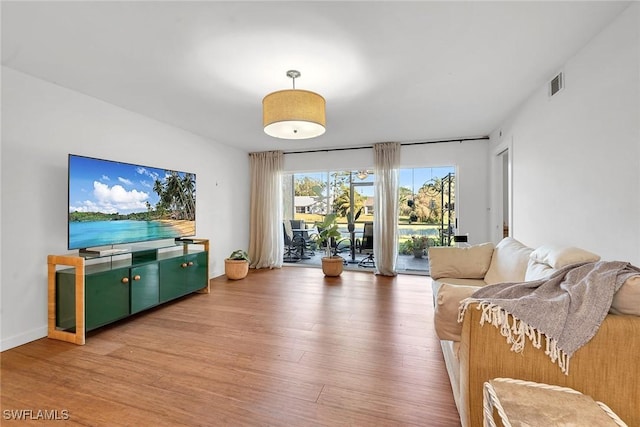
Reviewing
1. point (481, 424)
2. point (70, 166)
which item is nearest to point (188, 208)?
point (70, 166)

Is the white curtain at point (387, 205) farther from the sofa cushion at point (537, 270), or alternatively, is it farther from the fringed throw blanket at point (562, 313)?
the fringed throw blanket at point (562, 313)

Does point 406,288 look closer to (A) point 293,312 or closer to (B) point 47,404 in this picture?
(A) point 293,312

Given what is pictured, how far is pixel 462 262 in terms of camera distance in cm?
290

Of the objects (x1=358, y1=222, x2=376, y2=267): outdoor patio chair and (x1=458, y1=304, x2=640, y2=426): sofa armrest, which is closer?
(x1=458, y1=304, x2=640, y2=426): sofa armrest

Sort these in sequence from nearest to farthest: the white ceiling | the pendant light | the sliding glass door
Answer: the white ceiling < the pendant light < the sliding glass door

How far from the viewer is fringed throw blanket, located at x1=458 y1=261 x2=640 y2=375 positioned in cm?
108

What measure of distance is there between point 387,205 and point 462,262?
215 centimetres

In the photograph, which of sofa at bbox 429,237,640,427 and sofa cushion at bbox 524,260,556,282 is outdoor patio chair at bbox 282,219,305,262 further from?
sofa at bbox 429,237,640,427

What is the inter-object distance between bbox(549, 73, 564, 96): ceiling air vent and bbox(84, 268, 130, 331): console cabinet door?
4386 millimetres

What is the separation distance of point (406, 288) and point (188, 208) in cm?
342

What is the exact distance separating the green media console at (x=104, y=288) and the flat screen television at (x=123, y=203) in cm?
24

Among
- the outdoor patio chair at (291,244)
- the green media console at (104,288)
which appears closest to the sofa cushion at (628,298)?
the green media console at (104,288)

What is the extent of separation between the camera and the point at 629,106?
1.65 m

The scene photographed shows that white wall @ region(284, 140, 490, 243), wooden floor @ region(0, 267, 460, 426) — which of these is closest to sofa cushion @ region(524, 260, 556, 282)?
wooden floor @ region(0, 267, 460, 426)
